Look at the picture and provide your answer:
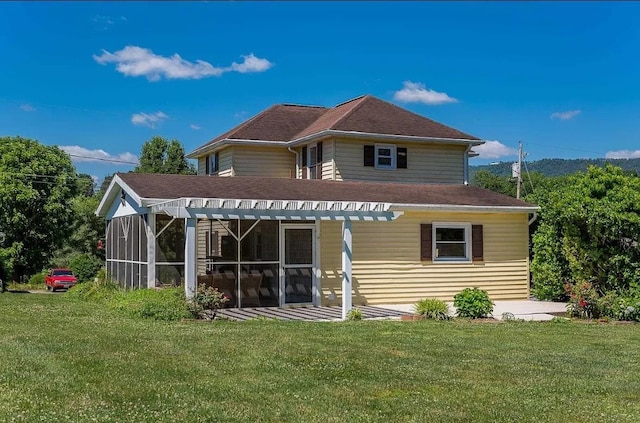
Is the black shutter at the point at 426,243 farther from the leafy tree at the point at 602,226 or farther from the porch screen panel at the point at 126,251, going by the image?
the porch screen panel at the point at 126,251

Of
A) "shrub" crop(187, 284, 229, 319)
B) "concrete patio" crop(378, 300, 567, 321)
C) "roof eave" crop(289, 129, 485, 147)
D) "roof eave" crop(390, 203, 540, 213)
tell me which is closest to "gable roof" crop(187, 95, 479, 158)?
"roof eave" crop(289, 129, 485, 147)

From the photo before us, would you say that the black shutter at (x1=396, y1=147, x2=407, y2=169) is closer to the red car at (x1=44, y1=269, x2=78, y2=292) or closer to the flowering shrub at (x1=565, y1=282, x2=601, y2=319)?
the flowering shrub at (x1=565, y1=282, x2=601, y2=319)

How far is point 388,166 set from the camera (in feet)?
76.0

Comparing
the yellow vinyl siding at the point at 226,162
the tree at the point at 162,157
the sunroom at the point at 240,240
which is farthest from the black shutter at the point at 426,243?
the tree at the point at 162,157

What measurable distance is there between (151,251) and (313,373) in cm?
991

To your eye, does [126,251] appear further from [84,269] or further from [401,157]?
[84,269]

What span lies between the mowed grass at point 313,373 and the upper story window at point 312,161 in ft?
34.9

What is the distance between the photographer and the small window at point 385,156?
75.7ft

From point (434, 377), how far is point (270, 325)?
18.0 ft

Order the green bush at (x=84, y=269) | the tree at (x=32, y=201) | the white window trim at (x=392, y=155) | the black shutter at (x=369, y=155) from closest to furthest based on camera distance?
1. the black shutter at (x=369, y=155)
2. the white window trim at (x=392, y=155)
3. the green bush at (x=84, y=269)
4. the tree at (x=32, y=201)

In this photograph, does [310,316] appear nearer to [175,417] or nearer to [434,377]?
[434,377]

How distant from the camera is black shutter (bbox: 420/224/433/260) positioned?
1980 centimetres

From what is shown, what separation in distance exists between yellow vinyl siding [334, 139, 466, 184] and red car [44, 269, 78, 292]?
18.5 m

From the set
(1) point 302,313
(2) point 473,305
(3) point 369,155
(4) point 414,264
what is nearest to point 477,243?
(4) point 414,264
